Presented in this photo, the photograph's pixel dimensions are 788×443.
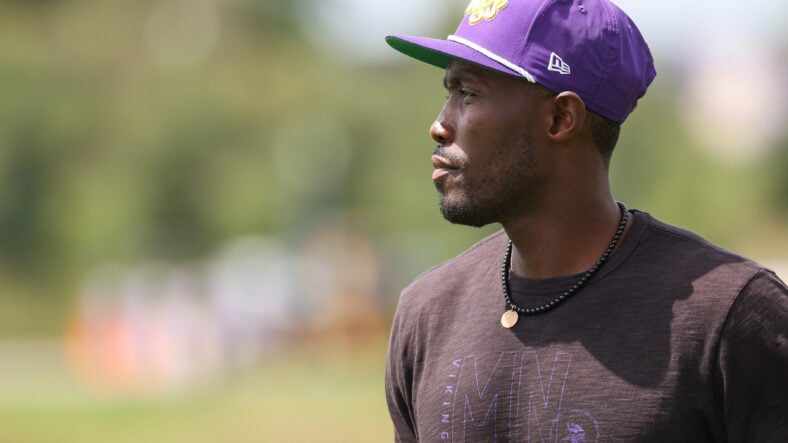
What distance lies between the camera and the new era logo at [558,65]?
11.0ft

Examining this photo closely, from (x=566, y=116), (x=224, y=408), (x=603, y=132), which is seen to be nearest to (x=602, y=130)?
(x=603, y=132)

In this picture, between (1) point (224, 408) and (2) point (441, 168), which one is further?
(1) point (224, 408)

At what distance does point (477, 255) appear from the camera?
371cm

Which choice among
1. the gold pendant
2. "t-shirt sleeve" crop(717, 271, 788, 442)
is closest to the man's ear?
the gold pendant

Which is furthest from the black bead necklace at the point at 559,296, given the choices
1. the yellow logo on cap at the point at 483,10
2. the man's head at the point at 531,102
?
the yellow logo on cap at the point at 483,10

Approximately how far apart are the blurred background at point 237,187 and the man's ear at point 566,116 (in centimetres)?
1838

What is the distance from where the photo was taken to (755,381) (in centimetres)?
308

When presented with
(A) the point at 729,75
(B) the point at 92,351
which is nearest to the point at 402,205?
(B) the point at 92,351

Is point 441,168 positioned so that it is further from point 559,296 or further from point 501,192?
point 559,296

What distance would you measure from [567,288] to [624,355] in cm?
24

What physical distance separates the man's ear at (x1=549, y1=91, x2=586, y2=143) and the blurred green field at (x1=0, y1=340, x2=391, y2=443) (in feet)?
37.9

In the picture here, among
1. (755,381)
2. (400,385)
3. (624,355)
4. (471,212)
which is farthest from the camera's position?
(400,385)

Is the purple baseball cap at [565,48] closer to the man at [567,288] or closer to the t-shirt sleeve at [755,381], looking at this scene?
the man at [567,288]

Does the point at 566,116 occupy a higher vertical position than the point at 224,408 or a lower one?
higher
